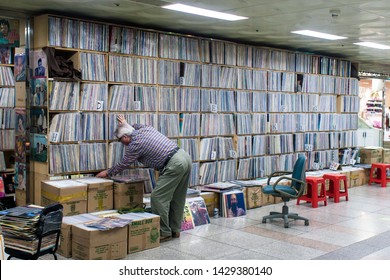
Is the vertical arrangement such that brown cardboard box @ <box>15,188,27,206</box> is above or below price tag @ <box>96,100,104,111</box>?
below

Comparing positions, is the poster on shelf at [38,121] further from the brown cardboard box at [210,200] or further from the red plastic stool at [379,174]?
the red plastic stool at [379,174]

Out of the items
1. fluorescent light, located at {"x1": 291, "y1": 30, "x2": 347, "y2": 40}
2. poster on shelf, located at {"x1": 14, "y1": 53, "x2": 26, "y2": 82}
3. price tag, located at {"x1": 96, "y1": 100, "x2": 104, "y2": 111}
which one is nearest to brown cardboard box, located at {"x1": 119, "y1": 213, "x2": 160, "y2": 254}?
price tag, located at {"x1": 96, "y1": 100, "x2": 104, "y2": 111}

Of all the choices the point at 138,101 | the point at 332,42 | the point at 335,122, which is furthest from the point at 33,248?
the point at 335,122

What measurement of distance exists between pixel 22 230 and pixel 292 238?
3315 millimetres

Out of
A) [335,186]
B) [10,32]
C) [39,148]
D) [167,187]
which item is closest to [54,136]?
[39,148]

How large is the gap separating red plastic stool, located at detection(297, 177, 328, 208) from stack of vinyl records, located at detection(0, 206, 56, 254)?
486 centimetres

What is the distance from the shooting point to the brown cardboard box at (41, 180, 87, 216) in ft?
17.8

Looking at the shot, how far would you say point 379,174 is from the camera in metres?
10.1

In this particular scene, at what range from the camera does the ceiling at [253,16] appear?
5.44 metres

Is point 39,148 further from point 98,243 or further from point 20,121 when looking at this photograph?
point 98,243

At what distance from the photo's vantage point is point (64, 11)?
587 centimetres

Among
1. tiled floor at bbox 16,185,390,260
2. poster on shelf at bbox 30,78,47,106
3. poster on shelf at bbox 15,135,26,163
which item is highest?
poster on shelf at bbox 30,78,47,106

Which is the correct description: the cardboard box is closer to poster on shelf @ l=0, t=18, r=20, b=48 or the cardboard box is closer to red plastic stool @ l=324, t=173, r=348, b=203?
poster on shelf @ l=0, t=18, r=20, b=48

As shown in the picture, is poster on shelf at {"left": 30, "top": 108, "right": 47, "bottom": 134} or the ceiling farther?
poster on shelf at {"left": 30, "top": 108, "right": 47, "bottom": 134}
